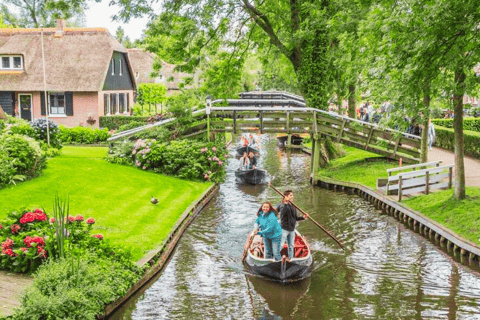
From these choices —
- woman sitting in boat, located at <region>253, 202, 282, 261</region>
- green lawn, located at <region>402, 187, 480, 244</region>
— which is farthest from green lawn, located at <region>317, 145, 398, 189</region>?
woman sitting in boat, located at <region>253, 202, 282, 261</region>

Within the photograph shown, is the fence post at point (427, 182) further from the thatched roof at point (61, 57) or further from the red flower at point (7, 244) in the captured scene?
the thatched roof at point (61, 57)

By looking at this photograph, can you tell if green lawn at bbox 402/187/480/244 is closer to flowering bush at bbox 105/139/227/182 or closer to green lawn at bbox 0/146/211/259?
green lawn at bbox 0/146/211/259

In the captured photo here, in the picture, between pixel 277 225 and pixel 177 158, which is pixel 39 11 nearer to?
pixel 177 158

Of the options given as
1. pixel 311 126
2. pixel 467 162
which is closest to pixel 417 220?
pixel 311 126

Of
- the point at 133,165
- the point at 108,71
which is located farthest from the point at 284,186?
the point at 108,71

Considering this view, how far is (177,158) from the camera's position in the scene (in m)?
27.5

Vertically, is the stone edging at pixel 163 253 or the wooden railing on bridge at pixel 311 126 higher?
the wooden railing on bridge at pixel 311 126

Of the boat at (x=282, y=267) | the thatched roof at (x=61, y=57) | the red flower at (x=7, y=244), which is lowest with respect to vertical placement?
the boat at (x=282, y=267)

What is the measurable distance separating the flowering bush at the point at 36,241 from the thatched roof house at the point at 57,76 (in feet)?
104

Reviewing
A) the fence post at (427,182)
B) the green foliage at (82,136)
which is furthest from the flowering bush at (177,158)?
the fence post at (427,182)

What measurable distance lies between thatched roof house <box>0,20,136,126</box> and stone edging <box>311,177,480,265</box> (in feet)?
78.2

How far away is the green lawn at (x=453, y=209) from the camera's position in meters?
17.7

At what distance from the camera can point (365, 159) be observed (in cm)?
3105

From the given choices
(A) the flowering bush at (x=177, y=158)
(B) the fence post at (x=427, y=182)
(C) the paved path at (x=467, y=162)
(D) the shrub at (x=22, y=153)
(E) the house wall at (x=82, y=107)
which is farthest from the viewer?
(E) the house wall at (x=82, y=107)
